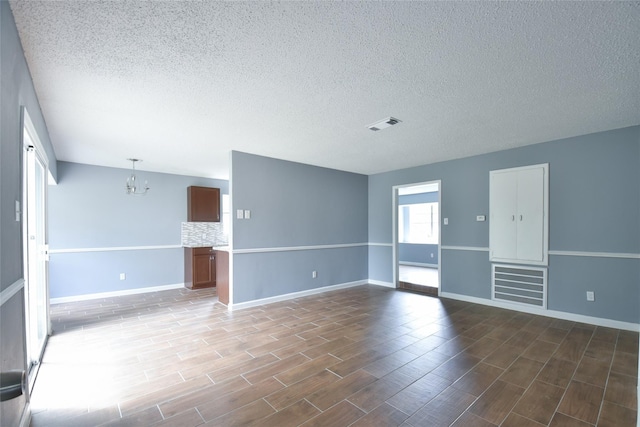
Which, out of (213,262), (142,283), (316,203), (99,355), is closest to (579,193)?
(316,203)

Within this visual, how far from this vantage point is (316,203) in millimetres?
5523

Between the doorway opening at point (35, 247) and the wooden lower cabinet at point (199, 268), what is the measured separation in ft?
8.21

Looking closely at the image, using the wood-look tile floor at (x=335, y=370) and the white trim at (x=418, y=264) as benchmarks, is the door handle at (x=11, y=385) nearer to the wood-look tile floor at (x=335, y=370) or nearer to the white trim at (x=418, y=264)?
the wood-look tile floor at (x=335, y=370)

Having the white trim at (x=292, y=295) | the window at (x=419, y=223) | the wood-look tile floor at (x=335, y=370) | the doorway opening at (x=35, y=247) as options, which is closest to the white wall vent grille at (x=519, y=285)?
the wood-look tile floor at (x=335, y=370)

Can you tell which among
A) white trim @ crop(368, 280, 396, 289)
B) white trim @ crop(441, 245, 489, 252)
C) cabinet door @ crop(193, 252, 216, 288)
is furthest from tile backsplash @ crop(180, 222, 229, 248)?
white trim @ crop(441, 245, 489, 252)

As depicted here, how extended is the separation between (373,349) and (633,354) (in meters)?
2.47

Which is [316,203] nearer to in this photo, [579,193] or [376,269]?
[376,269]

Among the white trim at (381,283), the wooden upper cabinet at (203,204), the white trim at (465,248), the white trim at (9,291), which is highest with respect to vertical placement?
the wooden upper cabinet at (203,204)

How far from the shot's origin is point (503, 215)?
4.36 m

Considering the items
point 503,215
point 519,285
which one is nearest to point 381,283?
point 519,285

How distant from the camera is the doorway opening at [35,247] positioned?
2404 millimetres

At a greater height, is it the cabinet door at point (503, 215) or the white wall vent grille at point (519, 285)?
the cabinet door at point (503, 215)

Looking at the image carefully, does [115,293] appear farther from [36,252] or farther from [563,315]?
[563,315]

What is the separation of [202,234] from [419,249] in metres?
6.46
